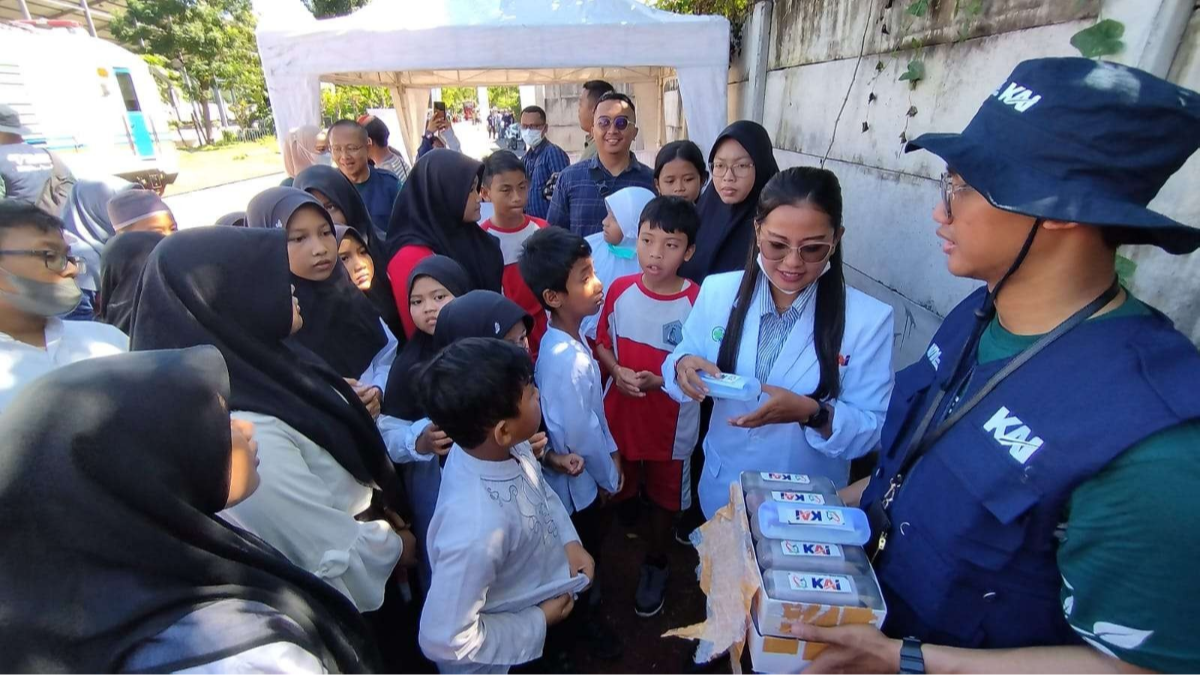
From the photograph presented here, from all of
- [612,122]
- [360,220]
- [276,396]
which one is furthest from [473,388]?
[612,122]

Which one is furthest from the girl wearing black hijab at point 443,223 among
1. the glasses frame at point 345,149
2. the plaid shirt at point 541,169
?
the plaid shirt at point 541,169

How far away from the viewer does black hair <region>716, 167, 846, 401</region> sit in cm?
167

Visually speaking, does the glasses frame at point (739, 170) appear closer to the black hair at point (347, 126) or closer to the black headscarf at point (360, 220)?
the black headscarf at point (360, 220)

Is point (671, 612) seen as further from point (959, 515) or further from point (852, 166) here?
point (852, 166)

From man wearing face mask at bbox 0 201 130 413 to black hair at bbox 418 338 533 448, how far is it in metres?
1.42

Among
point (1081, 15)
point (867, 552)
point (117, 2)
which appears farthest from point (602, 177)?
point (117, 2)

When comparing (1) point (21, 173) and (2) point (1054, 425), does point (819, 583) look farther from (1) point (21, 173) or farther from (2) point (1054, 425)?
(1) point (21, 173)

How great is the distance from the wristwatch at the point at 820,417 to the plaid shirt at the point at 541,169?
162 inches

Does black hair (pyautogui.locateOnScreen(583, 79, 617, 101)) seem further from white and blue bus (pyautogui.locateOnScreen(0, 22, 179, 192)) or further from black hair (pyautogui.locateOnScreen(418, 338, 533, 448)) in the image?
white and blue bus (pyautogui.locateOnScreen(0, 22, 179, 192))

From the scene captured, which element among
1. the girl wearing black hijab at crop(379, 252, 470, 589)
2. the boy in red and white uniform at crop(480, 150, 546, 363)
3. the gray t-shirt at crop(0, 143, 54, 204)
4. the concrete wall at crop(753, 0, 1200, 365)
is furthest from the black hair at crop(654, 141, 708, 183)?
the gray t-shirt at crop(0, 143, 54, 204)

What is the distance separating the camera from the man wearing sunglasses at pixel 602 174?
3.93m

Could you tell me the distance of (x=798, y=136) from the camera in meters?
4.65

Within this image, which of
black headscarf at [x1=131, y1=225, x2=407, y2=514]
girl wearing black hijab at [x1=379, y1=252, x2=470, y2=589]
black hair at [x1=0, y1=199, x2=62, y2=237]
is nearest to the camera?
black headscarf at [x1=131, y1=225, x2=407, y2=514]

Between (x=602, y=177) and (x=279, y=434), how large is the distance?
119 inches
